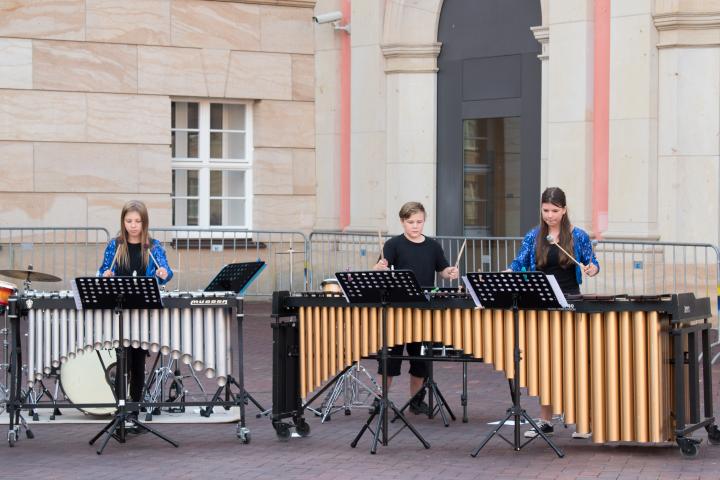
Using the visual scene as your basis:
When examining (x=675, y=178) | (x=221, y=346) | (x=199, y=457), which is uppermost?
(x=675, y=178)

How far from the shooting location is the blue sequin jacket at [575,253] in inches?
384

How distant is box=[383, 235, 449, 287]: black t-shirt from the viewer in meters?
10.7

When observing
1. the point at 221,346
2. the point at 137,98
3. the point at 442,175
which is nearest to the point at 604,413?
the point at 221,346

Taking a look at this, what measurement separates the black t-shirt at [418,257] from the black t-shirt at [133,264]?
182 cm

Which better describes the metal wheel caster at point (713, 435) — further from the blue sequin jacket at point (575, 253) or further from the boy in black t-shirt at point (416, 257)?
the boy in black t-shirt at point (416, 257)

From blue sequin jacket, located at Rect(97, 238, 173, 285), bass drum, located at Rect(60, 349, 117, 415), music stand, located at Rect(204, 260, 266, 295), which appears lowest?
bass drum, located at Rect(60, 349, 117, 415)

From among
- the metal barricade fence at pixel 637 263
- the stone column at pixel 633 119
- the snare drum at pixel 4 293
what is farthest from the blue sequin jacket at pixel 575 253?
the stone column at pixel 633 119

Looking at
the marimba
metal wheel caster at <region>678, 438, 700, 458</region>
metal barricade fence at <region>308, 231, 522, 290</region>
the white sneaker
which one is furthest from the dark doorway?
metal wheel caster at <region>678, 438, 700, 458</region>

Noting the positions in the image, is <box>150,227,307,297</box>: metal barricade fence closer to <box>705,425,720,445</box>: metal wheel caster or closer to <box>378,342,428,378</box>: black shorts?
<box>378,342,428,378</box>: black shorts

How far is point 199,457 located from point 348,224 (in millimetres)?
10679

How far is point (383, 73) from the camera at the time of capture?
1900 centimetres

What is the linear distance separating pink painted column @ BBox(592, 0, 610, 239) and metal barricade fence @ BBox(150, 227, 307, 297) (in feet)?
14.5

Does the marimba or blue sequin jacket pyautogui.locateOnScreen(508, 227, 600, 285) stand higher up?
blue sequin jacket pyautogui.locateOnScreen(508, 227, 600, 285)

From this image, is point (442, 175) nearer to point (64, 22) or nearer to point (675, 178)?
point (675, 178)
